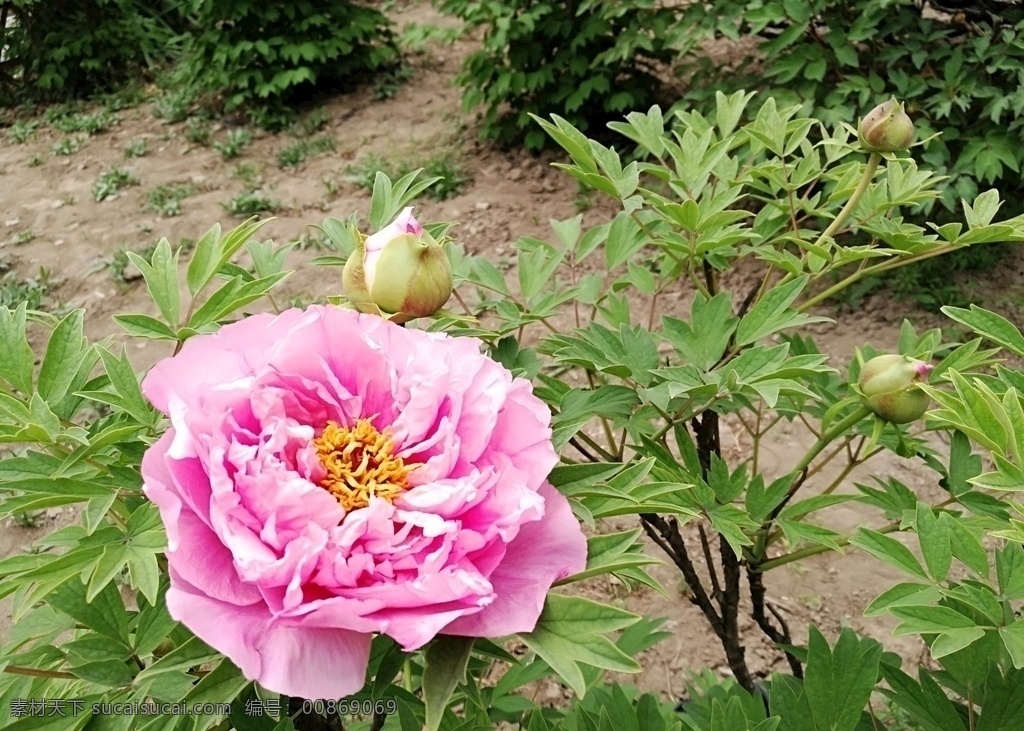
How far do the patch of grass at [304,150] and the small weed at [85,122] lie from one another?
4.69 ft

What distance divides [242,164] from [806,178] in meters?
4.01

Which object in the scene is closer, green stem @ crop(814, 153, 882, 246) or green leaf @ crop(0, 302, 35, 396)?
green leaf @ crop(0, 302, 35, 396)

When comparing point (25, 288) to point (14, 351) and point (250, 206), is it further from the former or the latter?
point (14, 351)

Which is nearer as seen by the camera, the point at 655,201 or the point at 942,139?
the point at 655,201

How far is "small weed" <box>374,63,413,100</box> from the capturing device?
499 centimetres

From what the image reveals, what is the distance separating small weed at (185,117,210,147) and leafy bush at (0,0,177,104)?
1009 mm

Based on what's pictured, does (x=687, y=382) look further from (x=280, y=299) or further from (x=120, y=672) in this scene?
(x=280, y=299)

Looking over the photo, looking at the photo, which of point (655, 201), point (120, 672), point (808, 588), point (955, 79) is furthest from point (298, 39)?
point (120, 672)

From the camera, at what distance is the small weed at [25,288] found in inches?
135

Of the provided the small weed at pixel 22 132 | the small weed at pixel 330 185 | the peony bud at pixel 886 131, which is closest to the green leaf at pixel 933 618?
the peony bud at pixel 886 131

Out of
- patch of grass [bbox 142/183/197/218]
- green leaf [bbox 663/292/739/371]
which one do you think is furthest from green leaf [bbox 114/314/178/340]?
patch of grass [bbox 142/183/197/218]

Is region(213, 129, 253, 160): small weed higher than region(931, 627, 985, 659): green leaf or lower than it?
lower

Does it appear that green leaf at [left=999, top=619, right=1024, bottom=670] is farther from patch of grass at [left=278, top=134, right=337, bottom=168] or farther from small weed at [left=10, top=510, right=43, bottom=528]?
patch of grass at [left=278, top=134, right=337, bottom=168]

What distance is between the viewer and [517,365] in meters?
0.74
